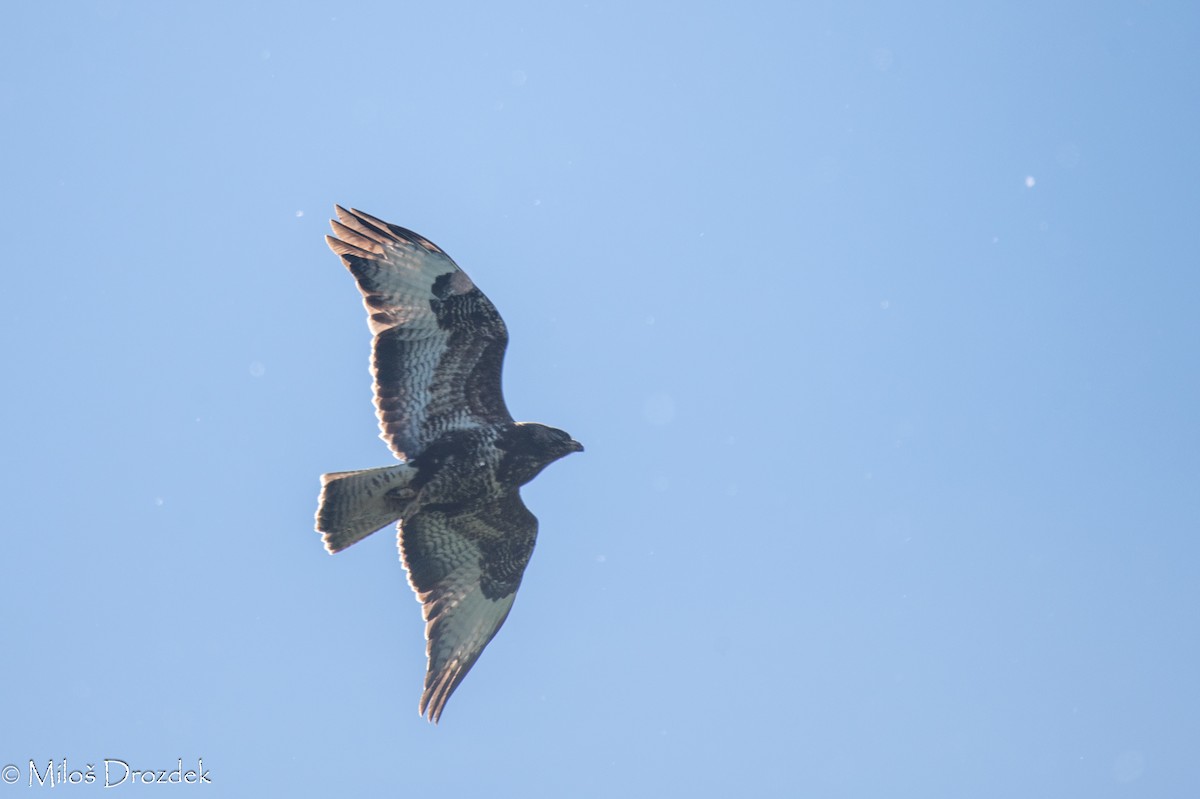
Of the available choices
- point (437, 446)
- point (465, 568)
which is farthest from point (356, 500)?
point (465, 568)

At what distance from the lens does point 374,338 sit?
33.5 feet

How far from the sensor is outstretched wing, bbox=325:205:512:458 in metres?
10.1

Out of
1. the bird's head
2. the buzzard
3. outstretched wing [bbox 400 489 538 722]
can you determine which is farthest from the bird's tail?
the bird's head

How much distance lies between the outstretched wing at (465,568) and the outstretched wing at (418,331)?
2.74 ft

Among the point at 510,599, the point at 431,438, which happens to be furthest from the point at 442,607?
the point at 431,438

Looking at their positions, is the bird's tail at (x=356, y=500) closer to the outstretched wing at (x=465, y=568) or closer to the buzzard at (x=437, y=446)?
the buzzard at (x=437, y=446)

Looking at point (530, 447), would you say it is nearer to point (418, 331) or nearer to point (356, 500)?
point (418, 331)

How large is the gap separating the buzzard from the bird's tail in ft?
0.03

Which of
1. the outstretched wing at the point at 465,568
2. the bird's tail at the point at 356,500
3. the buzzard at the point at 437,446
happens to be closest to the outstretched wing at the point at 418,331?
the buzzard at the point at 437,446

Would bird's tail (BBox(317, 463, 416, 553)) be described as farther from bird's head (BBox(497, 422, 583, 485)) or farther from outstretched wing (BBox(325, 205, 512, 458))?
bird's head (BBox(497, 422, 583, 485))

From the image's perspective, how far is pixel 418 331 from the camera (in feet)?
33.4

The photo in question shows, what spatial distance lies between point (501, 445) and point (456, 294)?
4.36 feet

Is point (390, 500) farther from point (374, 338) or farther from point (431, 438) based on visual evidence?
point (374, 338)

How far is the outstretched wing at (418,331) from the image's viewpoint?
10.1m
